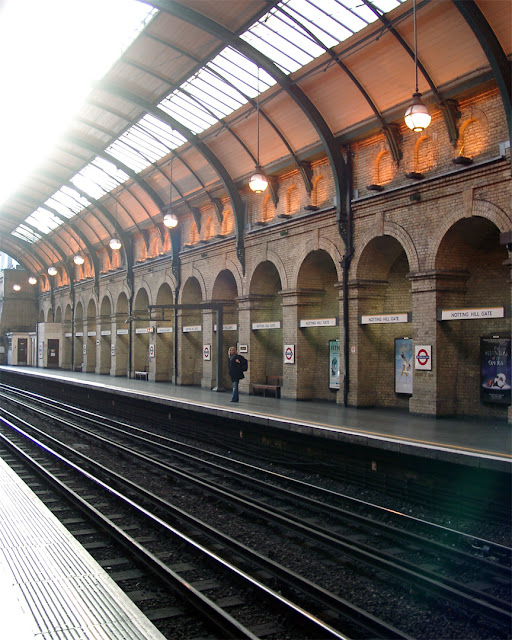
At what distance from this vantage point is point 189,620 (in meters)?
5.79

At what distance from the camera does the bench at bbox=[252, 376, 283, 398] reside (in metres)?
21.1

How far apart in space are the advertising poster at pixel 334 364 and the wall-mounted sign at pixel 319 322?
4.05ft

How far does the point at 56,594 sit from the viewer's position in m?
5.20

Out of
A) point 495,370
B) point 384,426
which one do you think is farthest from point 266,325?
point 384,426

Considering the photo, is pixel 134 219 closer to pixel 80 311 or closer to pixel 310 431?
pixel 80 311

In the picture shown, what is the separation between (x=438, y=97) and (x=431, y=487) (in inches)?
360

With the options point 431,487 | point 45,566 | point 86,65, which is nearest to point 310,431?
point 431,487

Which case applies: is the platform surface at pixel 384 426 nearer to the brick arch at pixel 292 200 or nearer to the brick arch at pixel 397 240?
the brick arch at pixel 397 240

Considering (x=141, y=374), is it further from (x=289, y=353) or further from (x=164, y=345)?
(x=289, y=353)

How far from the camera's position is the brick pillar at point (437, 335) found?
1493cm

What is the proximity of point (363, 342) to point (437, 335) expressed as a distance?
297cm

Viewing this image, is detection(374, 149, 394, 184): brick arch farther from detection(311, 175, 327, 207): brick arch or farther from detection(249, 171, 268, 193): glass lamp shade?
detection(249, 171, 268, 193): glass lamp shade

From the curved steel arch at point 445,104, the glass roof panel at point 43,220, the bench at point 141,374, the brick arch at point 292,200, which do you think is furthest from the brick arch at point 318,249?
the glass roof panel at point 43,220

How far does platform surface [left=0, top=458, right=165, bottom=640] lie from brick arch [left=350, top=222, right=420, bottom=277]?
1109cm
